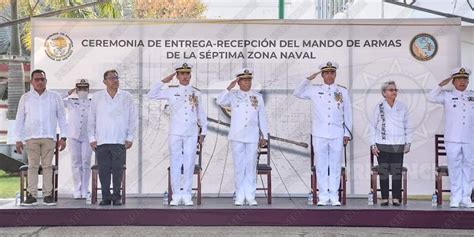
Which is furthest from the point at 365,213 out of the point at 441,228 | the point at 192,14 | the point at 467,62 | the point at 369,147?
the point at 192,14

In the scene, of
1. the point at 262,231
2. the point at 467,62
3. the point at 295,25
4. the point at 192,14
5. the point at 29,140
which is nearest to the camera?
the point at 262,231

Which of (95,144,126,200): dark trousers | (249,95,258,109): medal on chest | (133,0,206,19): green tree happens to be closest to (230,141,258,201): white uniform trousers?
(249,95,258,109): medal on chest

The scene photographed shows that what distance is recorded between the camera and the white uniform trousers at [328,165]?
21.6 ft

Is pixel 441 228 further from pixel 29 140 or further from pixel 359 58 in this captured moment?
pixel 29 140

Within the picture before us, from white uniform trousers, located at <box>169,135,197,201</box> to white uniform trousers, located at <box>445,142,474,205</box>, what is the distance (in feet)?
8.45

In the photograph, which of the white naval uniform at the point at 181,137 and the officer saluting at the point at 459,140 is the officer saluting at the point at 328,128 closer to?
the officer saluting at the point at 459,140

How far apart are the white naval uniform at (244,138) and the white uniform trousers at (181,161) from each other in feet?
1.43

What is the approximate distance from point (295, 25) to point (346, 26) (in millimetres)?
578

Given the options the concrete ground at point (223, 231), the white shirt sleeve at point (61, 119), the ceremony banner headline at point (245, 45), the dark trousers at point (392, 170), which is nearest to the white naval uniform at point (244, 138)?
the concrete ground at point (223, 231)

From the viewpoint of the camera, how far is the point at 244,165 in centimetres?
663

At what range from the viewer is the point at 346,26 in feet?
24.5

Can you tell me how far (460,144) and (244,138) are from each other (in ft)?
7.04

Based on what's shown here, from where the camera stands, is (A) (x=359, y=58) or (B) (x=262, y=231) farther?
(A) (x=359, y=58)

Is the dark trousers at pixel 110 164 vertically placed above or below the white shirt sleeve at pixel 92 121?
below
